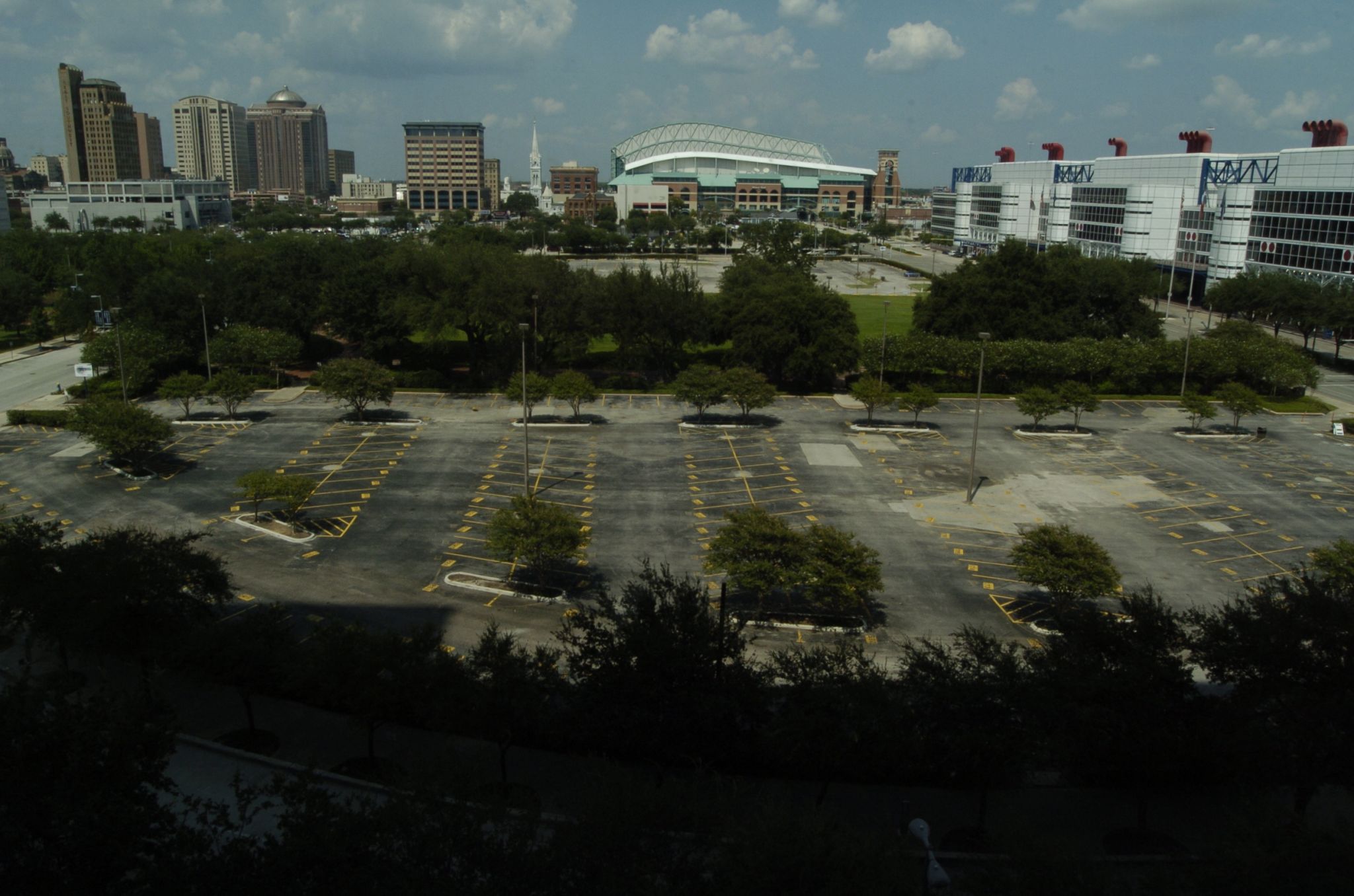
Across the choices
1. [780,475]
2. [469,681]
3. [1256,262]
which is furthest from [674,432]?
[1256,262]

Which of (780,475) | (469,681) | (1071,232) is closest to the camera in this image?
(469,681)

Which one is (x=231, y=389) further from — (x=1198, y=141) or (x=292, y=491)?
(x=1198, y=141)

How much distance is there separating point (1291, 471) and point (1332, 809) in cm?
2409

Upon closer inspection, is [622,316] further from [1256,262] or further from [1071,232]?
[1071,232]

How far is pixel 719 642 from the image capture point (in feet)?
52.1

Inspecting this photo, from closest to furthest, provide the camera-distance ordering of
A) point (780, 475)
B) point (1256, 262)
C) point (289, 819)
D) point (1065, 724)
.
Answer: point (289, 819)
point (1065, 724)
point (780, 475)
point (1256, 262)

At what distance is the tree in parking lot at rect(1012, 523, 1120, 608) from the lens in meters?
21.7

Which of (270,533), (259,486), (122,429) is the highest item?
(122,429)

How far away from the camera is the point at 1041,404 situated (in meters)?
39.9

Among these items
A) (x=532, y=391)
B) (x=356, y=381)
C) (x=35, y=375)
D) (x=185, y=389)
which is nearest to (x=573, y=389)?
(x=532, y=391)

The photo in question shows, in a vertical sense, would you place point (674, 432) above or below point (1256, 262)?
below

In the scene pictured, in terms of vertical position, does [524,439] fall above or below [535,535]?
below

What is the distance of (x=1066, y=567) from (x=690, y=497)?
1302 centimetres

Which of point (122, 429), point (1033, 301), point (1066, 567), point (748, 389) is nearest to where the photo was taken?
point (1066, 567)
